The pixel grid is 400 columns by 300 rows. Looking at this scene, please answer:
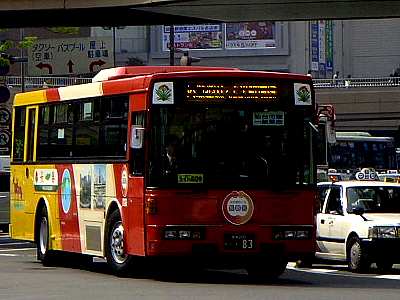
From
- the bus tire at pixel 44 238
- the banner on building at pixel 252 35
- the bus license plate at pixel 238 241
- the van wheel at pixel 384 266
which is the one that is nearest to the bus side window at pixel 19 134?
the bus tire at pixel 44 238

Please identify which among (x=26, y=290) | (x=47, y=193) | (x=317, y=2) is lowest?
(x=26, y=290)

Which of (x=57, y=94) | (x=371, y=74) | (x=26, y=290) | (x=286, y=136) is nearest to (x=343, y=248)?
(x=286, y=136)

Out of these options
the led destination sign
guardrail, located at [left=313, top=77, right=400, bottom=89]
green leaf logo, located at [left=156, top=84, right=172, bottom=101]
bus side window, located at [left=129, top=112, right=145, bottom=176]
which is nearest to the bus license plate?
bus side window, located at [left=129, top=112, right=145, bottom=176]

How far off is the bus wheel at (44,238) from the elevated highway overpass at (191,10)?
6653mm

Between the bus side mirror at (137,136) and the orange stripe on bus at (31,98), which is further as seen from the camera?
the orange stripe on bus at (31,98)

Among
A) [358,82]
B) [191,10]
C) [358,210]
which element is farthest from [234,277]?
[358,82]

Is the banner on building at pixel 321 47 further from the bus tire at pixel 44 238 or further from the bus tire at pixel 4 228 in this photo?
the bus tire at pixel 44 238

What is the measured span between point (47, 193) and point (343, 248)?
5518 millimetres

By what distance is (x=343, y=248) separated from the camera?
21.4 m

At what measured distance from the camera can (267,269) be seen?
1888 cm

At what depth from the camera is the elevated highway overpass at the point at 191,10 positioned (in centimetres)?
2691

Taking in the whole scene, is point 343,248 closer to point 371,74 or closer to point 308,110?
point 308,110

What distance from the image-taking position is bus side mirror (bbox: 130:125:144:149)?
677 inches

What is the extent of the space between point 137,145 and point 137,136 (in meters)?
0.15
